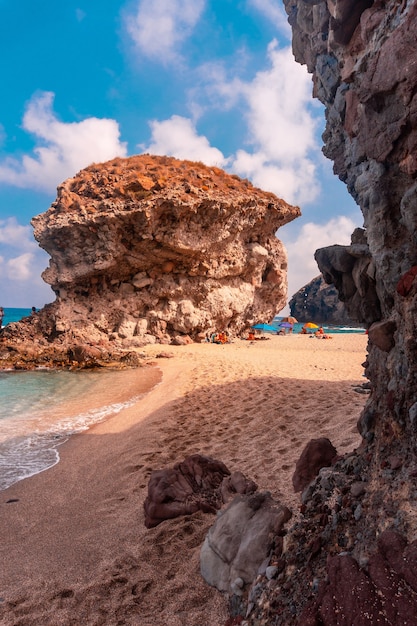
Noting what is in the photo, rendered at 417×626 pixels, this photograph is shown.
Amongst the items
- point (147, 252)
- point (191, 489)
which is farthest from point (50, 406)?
point (147, 252)

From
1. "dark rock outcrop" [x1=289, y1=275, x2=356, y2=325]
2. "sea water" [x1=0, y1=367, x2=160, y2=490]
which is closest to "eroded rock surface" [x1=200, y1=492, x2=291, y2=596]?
"sea water" [x1=0, y1=367, x2=160, y2=490]

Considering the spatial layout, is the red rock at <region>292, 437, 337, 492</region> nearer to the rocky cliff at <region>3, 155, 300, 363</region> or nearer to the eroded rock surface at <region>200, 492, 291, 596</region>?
the eroded rock surface at <region>200, 492, 291, 596</region>

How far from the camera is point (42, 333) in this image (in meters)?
23.4

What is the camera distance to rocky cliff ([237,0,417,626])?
175 cm

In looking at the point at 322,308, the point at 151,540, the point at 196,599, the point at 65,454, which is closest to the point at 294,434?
the point at 151,540

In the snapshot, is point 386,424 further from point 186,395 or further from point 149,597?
point 186,395

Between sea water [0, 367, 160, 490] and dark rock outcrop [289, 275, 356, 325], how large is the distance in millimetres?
71538

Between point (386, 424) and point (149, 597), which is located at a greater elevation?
point (386, 424)

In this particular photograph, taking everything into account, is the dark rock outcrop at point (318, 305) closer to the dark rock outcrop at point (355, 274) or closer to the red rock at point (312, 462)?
the dark rock outcrop at point (355, 274)

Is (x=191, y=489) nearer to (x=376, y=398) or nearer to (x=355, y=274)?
(x=376, y=398)

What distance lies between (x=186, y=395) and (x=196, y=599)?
741 centimetres

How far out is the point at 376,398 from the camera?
3.05 meters

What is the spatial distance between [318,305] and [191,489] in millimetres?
85134

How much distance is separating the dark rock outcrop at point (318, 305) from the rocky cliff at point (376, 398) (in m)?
79.1
